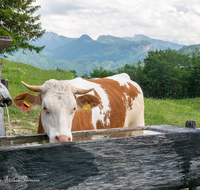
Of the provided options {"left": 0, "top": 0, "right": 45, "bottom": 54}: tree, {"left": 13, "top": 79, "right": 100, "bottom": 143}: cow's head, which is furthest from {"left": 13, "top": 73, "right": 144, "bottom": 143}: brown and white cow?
{"left": 0, "top": 0, "right": 45, "bottom": 54}: tree

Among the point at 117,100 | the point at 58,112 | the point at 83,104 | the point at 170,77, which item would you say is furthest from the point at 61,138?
the point at 170,77

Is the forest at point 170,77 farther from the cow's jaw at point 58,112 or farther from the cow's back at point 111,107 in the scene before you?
the cow's jaw at point 58,112

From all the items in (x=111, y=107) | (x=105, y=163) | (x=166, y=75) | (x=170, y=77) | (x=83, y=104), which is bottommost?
(x=105, y=163)

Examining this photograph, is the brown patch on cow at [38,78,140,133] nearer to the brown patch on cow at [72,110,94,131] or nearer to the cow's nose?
the brown patch on cow at [72,110,94,131]

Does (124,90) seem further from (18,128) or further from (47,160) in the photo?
(47,160)

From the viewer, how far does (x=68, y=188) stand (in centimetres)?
164

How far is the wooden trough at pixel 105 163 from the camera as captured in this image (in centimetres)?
152

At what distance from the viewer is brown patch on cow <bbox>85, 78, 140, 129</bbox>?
4.93 metres

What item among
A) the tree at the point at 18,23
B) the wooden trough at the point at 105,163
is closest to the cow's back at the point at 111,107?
the wooden trough at the point at 105,163

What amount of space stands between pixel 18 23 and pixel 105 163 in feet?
57.6

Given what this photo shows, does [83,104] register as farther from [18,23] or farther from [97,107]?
[18,23]

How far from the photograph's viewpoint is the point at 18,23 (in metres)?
17.2

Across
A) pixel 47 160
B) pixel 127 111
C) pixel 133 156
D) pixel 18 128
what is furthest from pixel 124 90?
pixel 47 160

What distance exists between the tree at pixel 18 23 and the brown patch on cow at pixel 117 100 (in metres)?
8.89
